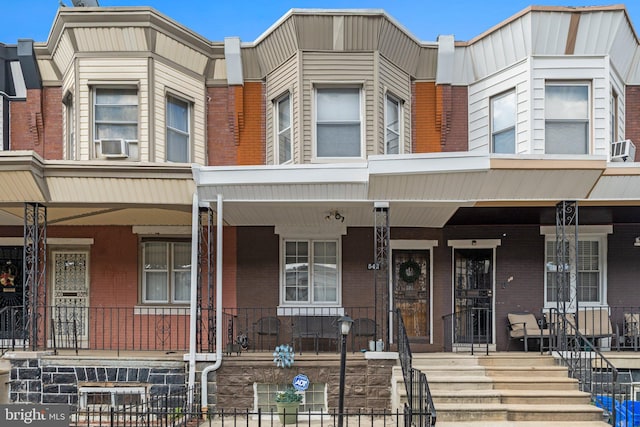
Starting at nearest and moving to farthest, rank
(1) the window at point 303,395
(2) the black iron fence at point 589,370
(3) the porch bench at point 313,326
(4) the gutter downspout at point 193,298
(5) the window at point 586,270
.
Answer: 1. (2) the black iron fence at point 589,370
2. (4) the gutter downspout at point 193,298
3. (1) the window at point 303,395
4. (3) the porch bench at point 313,326
5. (5) the window at point 586,270

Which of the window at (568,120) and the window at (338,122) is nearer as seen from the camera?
the window at (568,120)

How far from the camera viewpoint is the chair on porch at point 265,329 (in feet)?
35.4

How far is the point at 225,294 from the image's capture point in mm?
→ 11289

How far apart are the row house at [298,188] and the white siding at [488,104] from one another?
0.05 meters

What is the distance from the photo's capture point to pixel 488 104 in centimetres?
1103

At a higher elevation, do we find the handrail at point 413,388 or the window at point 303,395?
the handrail at point 413,388

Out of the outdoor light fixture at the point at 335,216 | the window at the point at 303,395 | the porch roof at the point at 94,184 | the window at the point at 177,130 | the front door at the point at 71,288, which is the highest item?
the window at the point at 177,130

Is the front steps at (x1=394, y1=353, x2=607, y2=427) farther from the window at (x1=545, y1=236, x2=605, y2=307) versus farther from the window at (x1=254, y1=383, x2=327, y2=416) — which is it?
the window at (x1=545, y1=236, x2=605, y2=307)

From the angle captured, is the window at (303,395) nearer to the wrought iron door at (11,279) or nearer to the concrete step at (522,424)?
the concrete step at (522,424)

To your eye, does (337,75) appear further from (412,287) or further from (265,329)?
(265,329)

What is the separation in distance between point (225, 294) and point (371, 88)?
5.44m

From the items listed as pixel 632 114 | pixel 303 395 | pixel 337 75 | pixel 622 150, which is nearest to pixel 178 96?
pixel 337 75

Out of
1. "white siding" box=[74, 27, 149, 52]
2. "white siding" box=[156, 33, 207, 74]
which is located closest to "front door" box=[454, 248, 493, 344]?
"white siding" box=[156, 33, 207, 74]

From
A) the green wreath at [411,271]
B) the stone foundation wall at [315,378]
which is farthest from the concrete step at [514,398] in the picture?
the green wreath at [411,271]
